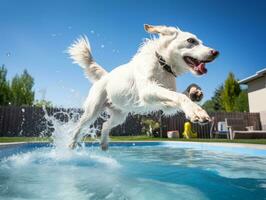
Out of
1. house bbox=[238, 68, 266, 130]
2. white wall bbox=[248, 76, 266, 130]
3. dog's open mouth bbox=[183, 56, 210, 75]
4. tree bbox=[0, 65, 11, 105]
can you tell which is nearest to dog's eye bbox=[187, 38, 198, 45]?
dog's open mouth bbox=[183, 56, 210, 75]

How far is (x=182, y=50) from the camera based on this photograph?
12.0 ft

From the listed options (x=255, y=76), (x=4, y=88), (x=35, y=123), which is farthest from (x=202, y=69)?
(x=4, y=88)

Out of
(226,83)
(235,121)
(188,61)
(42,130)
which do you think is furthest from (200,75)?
(226,83)

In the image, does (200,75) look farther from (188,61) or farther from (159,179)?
(159,179)

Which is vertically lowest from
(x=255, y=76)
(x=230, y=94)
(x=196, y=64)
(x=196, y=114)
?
(x=196, y=114)

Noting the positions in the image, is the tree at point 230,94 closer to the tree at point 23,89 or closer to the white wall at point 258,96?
the white wall at point 258,96

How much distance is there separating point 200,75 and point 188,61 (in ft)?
0.96

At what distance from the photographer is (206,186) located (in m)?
2.80

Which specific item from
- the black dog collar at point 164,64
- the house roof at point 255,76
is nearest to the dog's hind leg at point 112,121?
the black dog collar at point 164,64

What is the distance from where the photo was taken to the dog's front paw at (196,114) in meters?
2.58

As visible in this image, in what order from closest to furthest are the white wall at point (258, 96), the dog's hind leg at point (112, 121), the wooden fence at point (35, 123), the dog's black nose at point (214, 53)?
the dog's black nose at point (214, 53), the dog's hind leg at point (112, 121), the wooden fence at point (35, 123), the white wall at point (258, 96)

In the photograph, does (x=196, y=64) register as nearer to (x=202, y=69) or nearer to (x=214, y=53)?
(x=202, y=69)

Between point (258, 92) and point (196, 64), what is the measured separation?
18.6 metres

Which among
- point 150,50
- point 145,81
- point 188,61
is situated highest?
point 150,50
